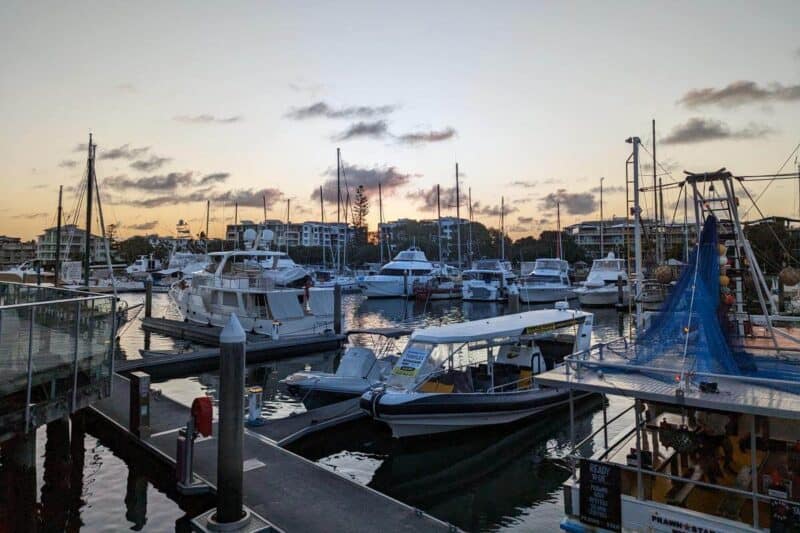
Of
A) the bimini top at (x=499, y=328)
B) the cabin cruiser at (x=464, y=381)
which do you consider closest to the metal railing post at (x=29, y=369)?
the cabin cruiser at (x=464, y=381)

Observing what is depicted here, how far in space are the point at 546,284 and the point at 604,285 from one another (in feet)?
19.3

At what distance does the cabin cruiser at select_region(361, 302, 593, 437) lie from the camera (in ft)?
44.7

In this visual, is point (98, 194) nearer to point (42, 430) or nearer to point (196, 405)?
point (42, 430)

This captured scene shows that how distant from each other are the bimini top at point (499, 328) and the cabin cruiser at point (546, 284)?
36689mm

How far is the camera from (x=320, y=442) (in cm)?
1416

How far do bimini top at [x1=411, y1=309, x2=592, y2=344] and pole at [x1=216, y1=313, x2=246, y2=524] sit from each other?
7.01 m

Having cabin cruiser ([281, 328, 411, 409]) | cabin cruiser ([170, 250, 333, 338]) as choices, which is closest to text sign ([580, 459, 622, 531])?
cabin cruiser ([281, 328, 411, 409])

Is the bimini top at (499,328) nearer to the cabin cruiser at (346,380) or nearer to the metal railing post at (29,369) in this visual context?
the cabin cruiser at (346,380)

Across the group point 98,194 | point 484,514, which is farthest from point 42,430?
point 98,194

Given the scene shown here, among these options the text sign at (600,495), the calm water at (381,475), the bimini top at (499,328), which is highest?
the bimini top at (499,328)

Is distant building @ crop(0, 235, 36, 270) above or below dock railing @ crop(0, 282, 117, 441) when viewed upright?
above

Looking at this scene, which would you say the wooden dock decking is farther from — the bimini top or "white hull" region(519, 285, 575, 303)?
"white hull" region(519, 285, 575, 303)

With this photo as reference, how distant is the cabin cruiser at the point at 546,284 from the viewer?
56894 mm

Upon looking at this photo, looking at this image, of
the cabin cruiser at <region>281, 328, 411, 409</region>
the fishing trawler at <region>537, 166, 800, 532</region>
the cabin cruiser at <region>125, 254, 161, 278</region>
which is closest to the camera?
the fishing trawler at <region>537, 166, 800, 532</region>
